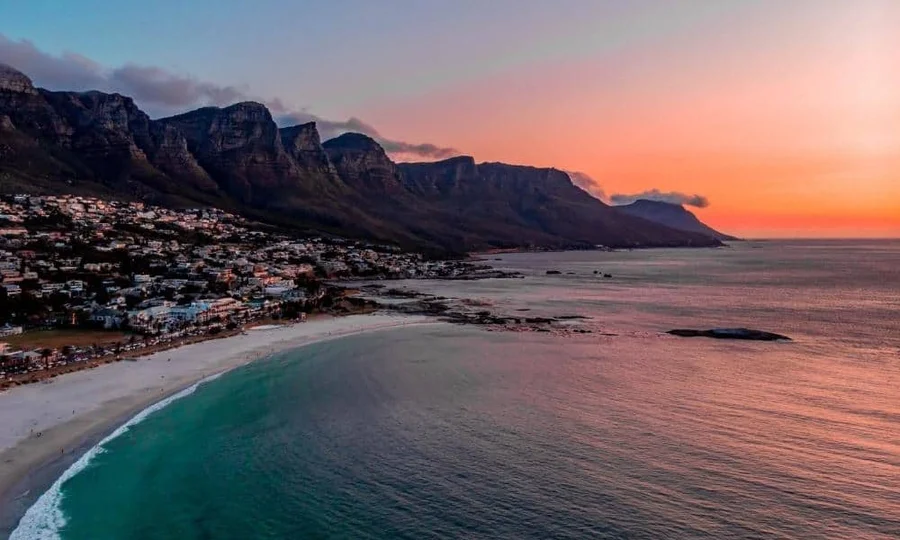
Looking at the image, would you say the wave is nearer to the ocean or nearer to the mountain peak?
the ocean

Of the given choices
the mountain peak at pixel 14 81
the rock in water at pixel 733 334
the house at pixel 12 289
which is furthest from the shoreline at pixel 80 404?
the mountain peak at pixel 14 81

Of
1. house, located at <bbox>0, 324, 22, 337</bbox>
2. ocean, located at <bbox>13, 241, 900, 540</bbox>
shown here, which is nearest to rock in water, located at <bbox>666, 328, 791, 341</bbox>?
ocean, located at <bbox>13, 241, 900, 540</bbox>

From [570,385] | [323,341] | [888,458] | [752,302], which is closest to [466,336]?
[323,341]

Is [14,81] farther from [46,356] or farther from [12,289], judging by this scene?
[46,356]

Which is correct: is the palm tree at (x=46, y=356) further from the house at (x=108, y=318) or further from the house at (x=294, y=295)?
the house at (x=294, y=295)

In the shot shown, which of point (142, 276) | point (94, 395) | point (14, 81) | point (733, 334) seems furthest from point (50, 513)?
point (14, 81)
